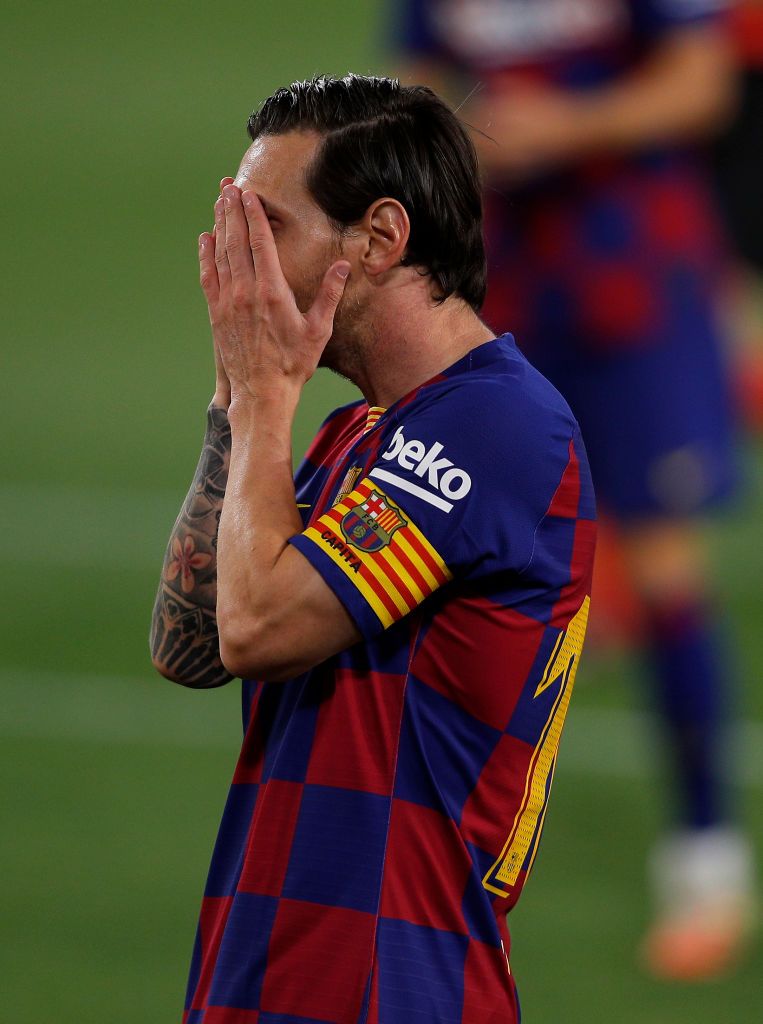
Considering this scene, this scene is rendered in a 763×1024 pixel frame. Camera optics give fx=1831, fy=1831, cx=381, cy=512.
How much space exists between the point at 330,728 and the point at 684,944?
2.56 meters

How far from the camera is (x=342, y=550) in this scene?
7.02ft

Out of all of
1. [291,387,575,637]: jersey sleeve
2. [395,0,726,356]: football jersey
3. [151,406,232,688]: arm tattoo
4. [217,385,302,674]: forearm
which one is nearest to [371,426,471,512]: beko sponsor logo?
[291,387,575,637]: jersey sleeve

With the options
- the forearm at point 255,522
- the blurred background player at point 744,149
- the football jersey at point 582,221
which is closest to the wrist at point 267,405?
the forearm at point 255,522

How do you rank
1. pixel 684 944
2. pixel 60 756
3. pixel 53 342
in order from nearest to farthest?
pixel 684 944 → pixel 60 756 → pixel 53 342

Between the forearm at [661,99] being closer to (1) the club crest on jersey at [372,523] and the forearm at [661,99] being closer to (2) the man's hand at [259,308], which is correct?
(2) the man's hand at [259,308]

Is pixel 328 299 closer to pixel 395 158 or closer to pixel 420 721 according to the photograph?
pixel 395 158

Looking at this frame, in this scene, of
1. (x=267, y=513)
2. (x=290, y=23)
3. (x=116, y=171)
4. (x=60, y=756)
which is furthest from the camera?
(x=290, y=23)

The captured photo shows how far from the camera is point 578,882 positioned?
491 cm

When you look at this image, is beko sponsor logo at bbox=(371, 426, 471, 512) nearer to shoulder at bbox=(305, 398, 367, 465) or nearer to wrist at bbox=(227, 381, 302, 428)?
wrist at bbox=(227, 381, 302, 428)

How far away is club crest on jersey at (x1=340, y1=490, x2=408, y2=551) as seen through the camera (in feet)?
7.00

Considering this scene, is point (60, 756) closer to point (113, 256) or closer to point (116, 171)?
point (113, 256)

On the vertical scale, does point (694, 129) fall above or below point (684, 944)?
above

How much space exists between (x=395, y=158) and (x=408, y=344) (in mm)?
230

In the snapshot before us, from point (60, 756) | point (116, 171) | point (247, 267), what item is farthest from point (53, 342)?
point (247, 267)
